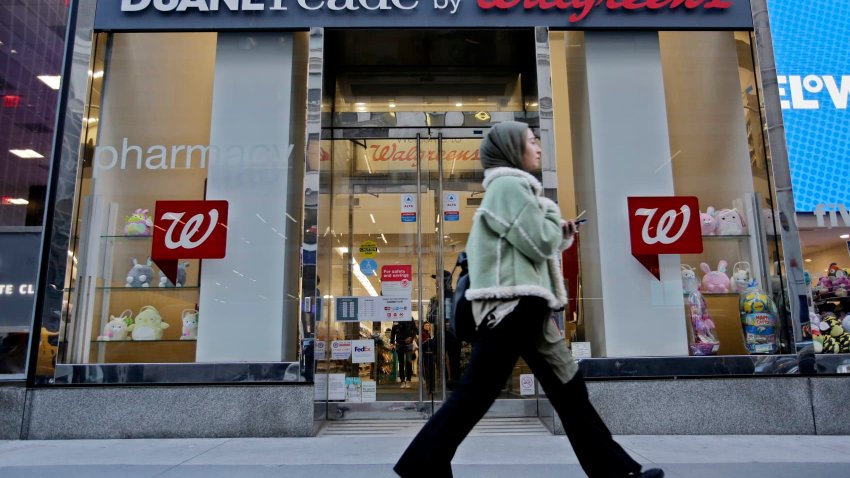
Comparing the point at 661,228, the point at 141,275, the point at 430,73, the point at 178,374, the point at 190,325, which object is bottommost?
the point at 178,374

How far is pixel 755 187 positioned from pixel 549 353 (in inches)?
175

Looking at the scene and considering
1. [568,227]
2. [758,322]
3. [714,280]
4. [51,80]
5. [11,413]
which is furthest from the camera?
[51,80]

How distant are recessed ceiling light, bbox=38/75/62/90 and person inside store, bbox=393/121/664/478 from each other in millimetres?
5648

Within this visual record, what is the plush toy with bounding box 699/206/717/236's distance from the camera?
6.02 metres

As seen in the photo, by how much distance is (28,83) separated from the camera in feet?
21.7

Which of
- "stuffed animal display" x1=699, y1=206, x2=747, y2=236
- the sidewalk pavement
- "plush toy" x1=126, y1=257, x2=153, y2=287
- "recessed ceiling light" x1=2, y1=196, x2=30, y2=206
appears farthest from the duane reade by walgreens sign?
the sidewalk pavement

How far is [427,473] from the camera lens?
8.38 ft

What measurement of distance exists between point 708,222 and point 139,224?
19.0 feet

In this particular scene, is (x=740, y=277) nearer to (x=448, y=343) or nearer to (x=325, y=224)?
(x=448, y=343)

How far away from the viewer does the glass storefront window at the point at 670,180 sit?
18.9ft

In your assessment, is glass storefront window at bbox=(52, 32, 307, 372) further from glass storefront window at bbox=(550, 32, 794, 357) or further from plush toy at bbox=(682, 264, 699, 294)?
plush toy at bbox=(682, 264, 699, 294)

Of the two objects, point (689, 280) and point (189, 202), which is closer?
point (689, 280)

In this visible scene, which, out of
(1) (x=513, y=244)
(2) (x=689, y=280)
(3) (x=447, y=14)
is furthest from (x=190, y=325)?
(2) (x=689, y=280)

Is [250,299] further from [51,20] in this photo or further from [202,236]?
[51,20]
